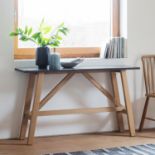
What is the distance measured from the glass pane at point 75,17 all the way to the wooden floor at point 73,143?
108 cm

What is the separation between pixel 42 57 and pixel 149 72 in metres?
1.33

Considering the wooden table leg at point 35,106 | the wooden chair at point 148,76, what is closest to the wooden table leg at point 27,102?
the wooden table leg at point 35,106

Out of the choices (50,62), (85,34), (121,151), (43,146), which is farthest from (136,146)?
(85,34)

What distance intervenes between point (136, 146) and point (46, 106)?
3.63 ft

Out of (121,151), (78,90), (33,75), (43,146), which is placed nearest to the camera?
(121,151)

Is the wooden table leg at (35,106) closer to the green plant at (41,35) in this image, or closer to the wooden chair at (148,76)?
the green plant at (41,35)

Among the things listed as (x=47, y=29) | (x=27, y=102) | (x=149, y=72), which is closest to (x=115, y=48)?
(x=149, y=72)

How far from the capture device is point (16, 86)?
425 cm

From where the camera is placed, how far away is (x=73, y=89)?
4469 mm

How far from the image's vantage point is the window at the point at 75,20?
4.42 meters

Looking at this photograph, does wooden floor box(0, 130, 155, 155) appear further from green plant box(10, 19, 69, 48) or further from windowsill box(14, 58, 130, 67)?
green plant box(10, 19, 69, 48)

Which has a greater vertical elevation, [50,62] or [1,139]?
[50,62]

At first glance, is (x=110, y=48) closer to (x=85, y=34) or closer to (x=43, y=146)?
(x=85, y=34)

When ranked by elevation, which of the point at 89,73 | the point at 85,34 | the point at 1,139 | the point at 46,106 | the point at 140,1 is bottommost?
the point at 1,139
